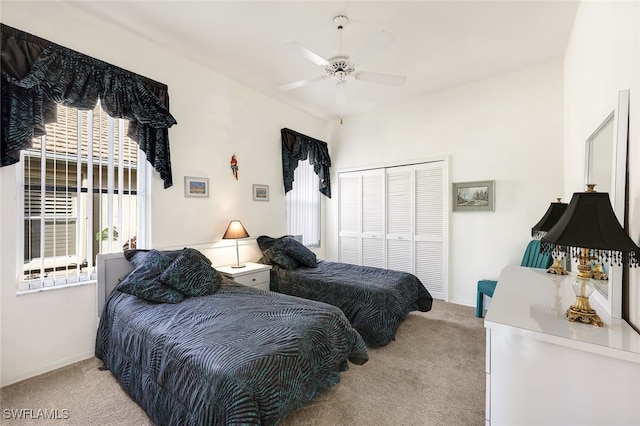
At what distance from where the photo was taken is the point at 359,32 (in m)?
2.62

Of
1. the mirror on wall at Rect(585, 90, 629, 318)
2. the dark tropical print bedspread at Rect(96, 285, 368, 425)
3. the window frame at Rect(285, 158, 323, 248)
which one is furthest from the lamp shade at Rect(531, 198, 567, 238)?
the window frame at Rect(285, 158, 323, 248)

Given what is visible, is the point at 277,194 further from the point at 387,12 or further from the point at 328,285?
the point at 387,12

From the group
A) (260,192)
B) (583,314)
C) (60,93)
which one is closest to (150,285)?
(60,93)

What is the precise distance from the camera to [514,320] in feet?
3.86

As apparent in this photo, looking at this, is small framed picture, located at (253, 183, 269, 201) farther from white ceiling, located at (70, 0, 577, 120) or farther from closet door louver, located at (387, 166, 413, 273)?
closet door louver, located at (387, 166, 413, 273)

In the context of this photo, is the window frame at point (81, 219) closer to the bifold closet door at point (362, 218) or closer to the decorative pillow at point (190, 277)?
the decorative pillow at point (190, 277)

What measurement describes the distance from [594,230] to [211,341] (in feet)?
5.95

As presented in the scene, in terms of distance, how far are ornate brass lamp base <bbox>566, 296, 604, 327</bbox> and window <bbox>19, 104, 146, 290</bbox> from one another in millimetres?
3354

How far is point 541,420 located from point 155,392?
1.91 m

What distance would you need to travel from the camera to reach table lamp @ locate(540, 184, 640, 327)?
974 mm

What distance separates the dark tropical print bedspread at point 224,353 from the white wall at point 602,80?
1493 mm

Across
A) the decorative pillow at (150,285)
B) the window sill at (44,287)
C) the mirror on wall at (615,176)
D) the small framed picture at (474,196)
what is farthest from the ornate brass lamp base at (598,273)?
the window sill at (44,287)

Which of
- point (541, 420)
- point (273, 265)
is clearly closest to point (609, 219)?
point (541, 420)

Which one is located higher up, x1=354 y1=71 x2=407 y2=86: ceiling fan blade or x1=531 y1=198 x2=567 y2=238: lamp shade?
x1=354 y1=71 x2=407 y2=86: ceiling fan blade
